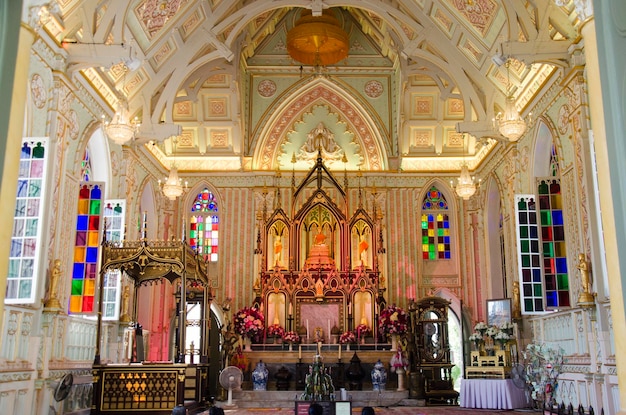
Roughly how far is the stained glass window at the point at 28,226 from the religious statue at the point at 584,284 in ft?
34.1

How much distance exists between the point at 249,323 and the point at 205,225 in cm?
475

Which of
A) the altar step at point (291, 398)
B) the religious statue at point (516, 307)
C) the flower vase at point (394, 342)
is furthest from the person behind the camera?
the flower vase at point (394, 342)

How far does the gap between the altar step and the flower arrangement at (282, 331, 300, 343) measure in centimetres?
215

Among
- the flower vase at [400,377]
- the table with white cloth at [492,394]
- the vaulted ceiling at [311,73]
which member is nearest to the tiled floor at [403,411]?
the table with white cloth at [492,394]

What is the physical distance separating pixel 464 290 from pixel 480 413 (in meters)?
8.02

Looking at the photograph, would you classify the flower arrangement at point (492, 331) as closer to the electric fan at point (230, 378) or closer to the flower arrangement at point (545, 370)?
the flower arrangement at point (545, 370)

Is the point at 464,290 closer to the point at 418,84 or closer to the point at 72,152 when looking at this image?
the point at 418,84

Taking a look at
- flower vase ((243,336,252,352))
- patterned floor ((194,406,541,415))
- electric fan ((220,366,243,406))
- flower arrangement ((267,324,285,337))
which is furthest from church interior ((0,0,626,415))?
patterned floor ((194,406,541,415))

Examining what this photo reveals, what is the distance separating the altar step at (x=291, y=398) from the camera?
639 inches

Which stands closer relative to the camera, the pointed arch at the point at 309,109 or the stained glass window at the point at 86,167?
the stained glass window at the point at 86,167

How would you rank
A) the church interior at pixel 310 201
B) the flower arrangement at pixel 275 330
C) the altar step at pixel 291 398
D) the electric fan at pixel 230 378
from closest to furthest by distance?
1. the church interior at pixel 310 201
2. the electric fan at pixel 230 378
3. the altar step at pixel 291 398
4. the flower arrangement at pixel 275 330

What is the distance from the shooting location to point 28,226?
39.6ft

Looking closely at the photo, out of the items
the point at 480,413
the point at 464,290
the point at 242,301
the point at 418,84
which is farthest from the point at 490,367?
the point at 418,84

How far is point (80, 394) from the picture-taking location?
14391 millimetres
